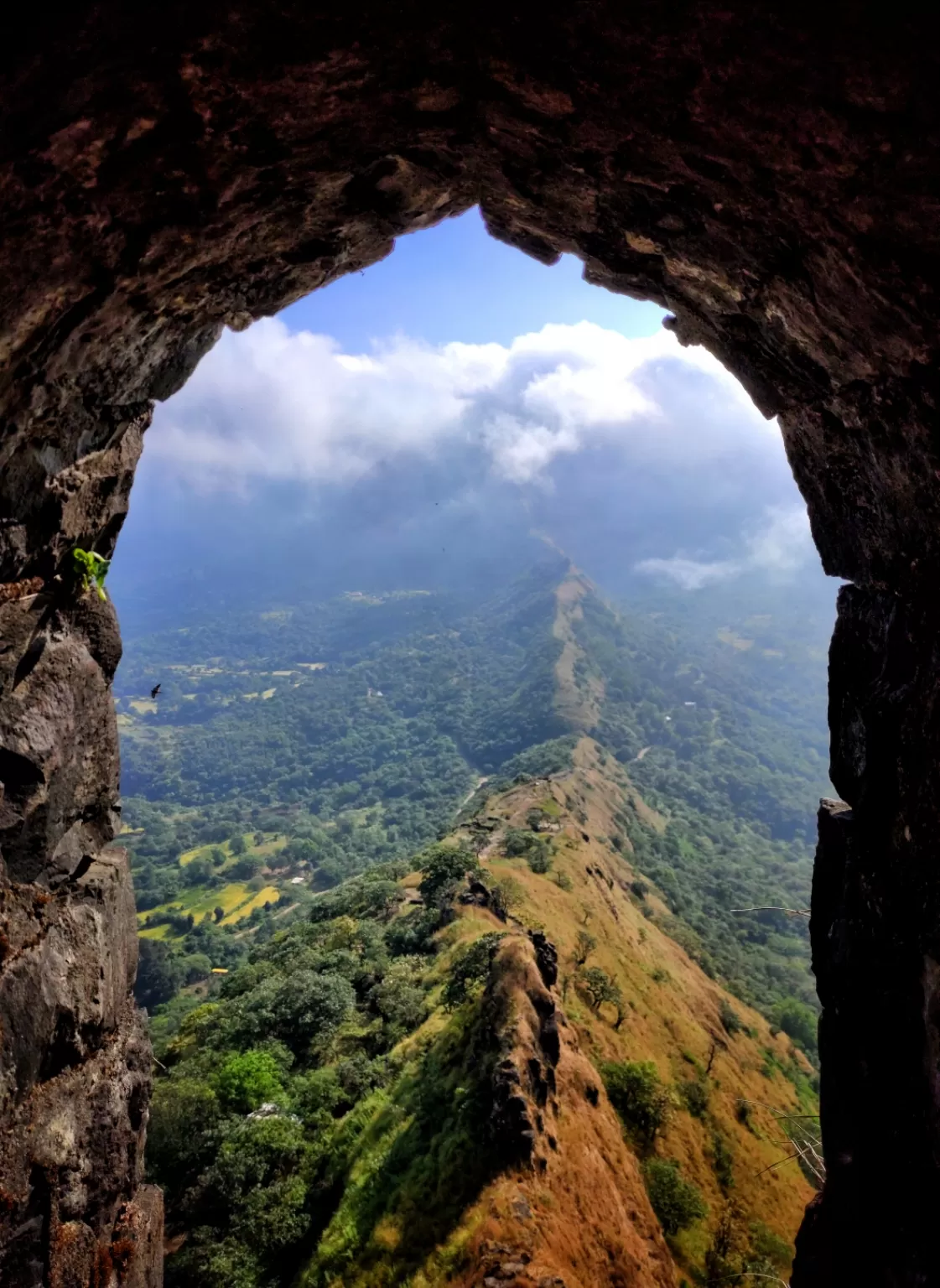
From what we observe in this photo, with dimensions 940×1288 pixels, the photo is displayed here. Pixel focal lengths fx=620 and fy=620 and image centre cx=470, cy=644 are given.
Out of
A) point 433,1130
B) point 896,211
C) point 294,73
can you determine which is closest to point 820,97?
point 896,211

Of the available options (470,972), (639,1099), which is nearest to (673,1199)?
(639,1099)

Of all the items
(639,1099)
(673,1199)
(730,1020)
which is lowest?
(730,1020)

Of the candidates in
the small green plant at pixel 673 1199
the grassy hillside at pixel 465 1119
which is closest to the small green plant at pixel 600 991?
the grassy hillside at pixel 465 1119

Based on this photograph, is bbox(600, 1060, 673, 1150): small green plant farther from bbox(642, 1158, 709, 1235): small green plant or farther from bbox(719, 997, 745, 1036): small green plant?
bbox(719, 997, 745, 1036): small green plant

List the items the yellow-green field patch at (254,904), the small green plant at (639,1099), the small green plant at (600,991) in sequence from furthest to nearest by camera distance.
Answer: the yellow-green field patch at (254,904)
the small green plant at (600,991)
the small green plant at (639,1099)

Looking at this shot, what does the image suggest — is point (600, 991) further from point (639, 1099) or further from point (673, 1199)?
point (673, 1199)

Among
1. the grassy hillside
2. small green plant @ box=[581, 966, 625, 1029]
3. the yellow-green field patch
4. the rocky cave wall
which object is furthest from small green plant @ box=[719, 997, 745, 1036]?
the yellow-green field patch

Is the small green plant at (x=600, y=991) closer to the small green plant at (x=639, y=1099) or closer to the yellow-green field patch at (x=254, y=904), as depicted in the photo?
the small green plant at (x=639, y=1099)
